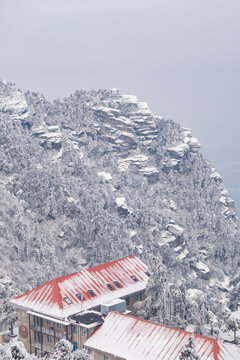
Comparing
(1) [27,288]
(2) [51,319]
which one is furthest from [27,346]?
(1) [27,288]

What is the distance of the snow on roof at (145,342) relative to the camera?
7750 centimetres

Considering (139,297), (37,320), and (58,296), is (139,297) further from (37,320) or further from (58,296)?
(37,320)

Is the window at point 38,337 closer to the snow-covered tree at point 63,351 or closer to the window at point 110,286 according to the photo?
the window at point 110,286

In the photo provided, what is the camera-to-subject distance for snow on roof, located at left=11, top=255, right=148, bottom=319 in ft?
310

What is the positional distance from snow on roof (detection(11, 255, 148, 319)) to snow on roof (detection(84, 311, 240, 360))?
28.6 feet

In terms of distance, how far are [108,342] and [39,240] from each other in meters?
100.0

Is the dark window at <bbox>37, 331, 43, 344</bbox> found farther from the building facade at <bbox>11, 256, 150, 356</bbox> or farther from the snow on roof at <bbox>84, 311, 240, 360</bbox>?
the snow on roof at <bbox>84, 311, 240, 360</bbox>

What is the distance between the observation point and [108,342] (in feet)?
276

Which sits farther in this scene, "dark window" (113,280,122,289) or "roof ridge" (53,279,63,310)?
"dark window" (113,280,122,289)

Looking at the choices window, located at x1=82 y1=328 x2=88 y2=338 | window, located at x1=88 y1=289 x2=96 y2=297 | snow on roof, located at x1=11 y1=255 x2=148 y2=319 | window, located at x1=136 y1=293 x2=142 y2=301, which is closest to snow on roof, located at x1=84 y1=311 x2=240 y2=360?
window, located at x1=82 y1=328 x2=88 y2=338

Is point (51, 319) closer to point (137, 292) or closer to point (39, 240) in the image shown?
point (137, 292)

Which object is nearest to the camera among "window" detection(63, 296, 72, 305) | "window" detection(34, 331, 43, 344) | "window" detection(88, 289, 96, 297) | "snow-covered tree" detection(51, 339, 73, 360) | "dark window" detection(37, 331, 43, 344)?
"snow-covered tree" detection(51, 339, 73, 360)

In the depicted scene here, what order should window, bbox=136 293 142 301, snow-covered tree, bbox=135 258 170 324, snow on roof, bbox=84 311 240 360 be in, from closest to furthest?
snow on roof, bbox=84 311 240 360
snow-covered tree, bbox=135 258 170 324
window, bbox=136 293 142 301

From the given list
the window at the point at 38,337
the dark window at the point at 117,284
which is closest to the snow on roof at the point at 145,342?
the window at the point at 38,337
